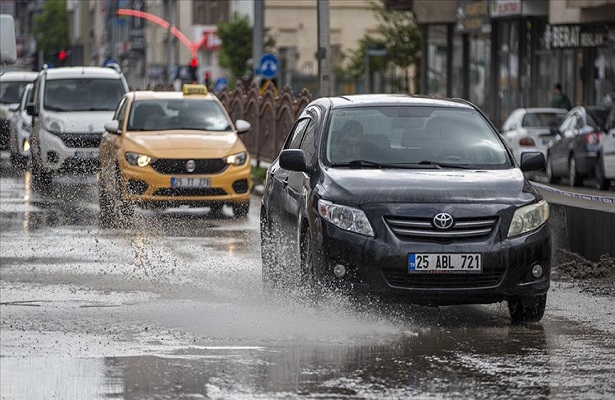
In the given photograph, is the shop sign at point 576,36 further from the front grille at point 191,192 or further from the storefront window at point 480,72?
the front grille at point 191,192

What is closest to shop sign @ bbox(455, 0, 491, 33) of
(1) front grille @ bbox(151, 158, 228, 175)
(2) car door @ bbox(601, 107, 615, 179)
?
(2) car door @ bbox(601, 107, 615, 179)

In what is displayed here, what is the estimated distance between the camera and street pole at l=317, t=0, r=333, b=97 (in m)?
29.5

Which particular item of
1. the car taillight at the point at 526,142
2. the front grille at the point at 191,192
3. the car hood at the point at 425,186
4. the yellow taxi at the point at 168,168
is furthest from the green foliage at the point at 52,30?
the car hood at the point at 425,186

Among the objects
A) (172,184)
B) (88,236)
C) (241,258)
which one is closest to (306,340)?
(241,258)

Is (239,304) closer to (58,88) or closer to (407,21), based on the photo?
(58,88)

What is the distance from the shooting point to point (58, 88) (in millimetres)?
28188

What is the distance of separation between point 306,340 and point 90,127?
56.2 feet

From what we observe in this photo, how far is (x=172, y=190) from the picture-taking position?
66.3 ft

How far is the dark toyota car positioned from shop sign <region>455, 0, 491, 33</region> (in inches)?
1468

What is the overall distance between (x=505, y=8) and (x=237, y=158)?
2767cm

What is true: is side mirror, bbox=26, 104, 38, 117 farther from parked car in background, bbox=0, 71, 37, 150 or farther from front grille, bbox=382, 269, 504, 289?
front grille, bbox=382, 269, 504, 289

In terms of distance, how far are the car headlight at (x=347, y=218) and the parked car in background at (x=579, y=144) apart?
17.9 metres

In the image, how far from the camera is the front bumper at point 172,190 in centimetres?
2014

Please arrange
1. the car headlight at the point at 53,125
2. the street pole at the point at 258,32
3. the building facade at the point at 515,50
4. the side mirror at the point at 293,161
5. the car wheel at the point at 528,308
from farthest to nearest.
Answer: the building facade at the point at 515,50 < the street pole at the point at 258,32 < the car headlight at the point at 53,125 < the side mirror at the point at 293,161 < the car wheel at the point at 528,308
